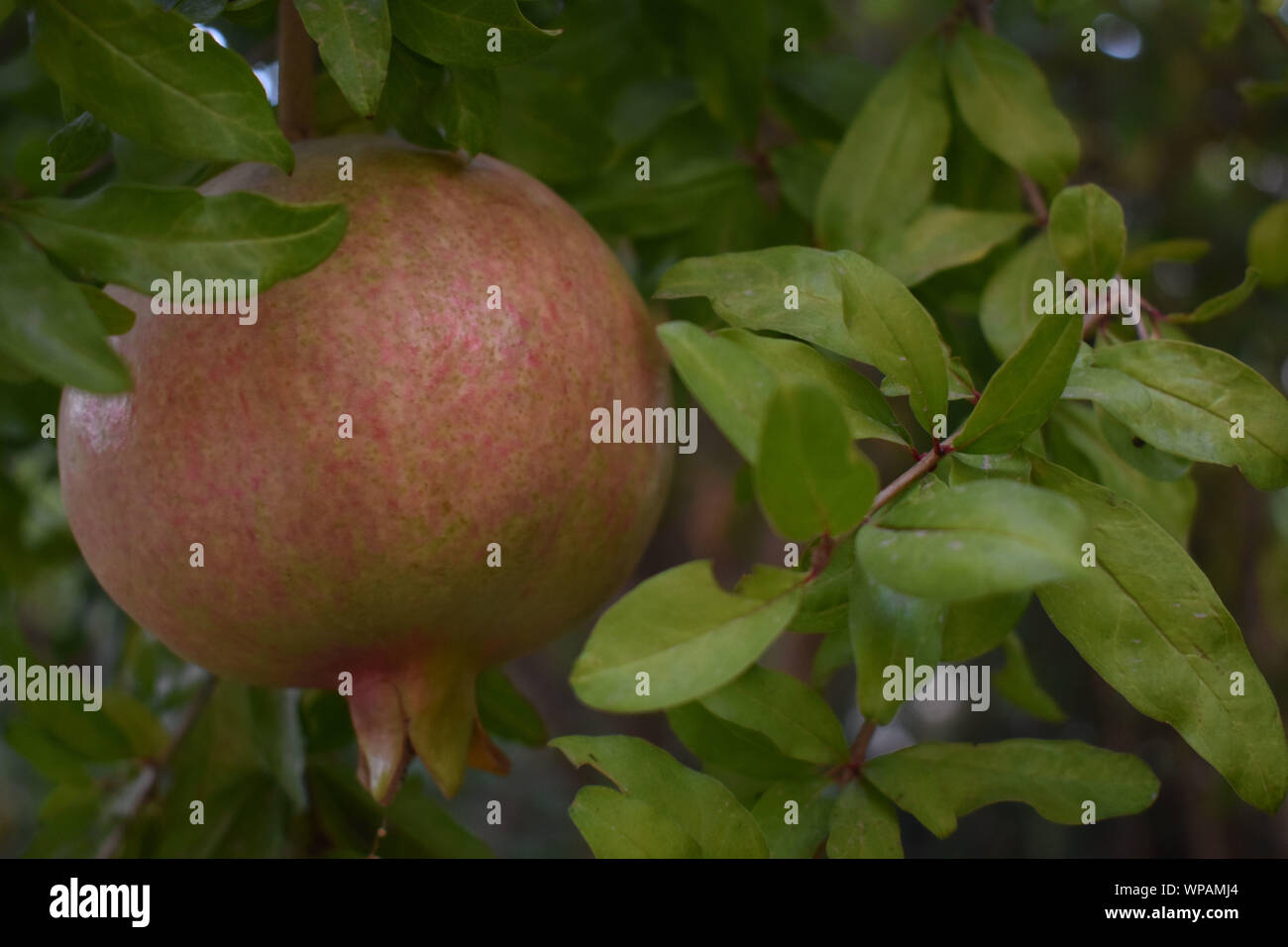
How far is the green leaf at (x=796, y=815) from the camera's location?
2.24ft

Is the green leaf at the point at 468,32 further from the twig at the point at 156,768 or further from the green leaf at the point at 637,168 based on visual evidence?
the twig at the point at 156,768

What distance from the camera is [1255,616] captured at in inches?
73.9

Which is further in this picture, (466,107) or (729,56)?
(729,56)

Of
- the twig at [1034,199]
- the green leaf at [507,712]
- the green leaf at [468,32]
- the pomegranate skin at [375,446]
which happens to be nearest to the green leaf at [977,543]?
the pomegranate skin at [375,446]

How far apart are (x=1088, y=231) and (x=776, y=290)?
0.65 feet

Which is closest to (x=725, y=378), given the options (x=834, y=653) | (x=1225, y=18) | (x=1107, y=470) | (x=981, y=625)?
(x=981, y=625)

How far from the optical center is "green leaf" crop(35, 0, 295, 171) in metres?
0.58

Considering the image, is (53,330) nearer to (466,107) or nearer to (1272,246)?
(466,107)

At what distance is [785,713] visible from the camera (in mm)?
690

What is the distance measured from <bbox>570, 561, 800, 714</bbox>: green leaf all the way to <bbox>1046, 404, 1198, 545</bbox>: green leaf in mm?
433

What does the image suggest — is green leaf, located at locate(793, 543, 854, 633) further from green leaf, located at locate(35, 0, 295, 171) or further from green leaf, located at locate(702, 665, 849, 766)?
green leaf, located at locate(35, 0, 295, 171)

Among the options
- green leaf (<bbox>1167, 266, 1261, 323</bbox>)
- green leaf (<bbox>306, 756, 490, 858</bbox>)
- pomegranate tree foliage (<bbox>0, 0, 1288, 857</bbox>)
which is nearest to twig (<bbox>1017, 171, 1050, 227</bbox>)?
pomegranate tree foliage (<bbox>0, 0, 1288, 857</bbox>)

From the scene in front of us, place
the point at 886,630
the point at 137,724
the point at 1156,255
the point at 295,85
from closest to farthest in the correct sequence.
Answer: the point at 886,630
the point at 295,85
the point at 1156,255
the point at 137,724
